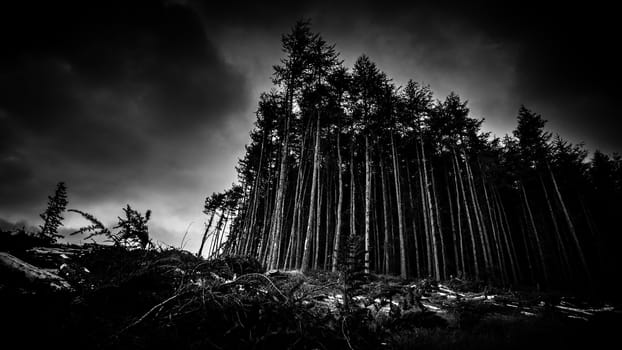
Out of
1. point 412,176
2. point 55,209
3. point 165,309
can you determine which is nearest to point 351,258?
point 165,309

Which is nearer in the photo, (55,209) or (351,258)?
(351,258)

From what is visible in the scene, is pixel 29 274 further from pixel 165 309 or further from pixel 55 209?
pixel 55 209

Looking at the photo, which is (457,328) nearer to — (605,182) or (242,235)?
(242,235)

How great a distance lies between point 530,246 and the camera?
23547 millimetres

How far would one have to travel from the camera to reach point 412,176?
21.1m

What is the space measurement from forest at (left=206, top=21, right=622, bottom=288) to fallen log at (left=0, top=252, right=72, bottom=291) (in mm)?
10246

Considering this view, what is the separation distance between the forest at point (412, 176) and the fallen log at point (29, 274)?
10246 mm

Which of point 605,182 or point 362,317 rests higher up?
point 605,182

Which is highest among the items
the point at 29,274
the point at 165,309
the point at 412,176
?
the point at 412,176

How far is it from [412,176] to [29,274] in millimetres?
22804

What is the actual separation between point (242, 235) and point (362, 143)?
48.4 feet

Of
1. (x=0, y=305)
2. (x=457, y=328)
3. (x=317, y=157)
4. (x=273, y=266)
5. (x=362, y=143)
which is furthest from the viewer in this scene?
(x=362, y=143)

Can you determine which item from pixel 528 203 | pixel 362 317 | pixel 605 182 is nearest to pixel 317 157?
pixel 362 317

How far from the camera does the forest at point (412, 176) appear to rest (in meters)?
15.8
